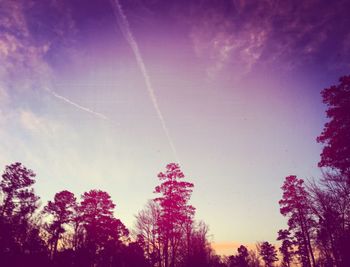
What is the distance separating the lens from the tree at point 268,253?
73.1 m

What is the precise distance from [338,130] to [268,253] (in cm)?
7123

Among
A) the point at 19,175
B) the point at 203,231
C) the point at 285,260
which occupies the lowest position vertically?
the point at 285,260

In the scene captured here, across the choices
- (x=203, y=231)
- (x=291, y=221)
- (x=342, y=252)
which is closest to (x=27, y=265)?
(x=342, y=252)

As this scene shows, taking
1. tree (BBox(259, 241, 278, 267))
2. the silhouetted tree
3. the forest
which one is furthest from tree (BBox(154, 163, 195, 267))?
tree (BBox(259, 241, 278, 267))

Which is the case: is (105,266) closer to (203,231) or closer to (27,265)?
(27,265)

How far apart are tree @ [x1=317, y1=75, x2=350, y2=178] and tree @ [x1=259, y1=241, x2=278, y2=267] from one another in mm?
69364

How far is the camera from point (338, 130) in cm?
1750

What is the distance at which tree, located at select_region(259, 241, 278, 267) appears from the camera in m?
73.1

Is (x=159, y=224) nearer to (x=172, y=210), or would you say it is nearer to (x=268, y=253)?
(x=172, y=210)

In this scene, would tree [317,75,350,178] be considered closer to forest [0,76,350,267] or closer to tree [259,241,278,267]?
forest [0,76,350,267]

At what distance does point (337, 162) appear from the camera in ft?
55.7

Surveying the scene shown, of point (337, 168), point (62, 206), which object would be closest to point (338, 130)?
point (337, 168)

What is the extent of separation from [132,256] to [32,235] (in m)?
20.4

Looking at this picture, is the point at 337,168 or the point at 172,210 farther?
the point at 172,210
